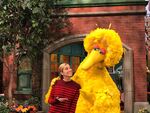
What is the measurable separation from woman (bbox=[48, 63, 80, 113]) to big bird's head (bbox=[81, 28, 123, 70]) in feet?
1.20

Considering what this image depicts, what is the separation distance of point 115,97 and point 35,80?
859cm

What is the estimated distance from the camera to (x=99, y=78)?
6723 mm

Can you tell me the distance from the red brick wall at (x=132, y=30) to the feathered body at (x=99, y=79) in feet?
23.3

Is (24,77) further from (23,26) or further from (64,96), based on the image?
(64,96)

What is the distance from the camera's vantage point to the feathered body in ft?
21.2

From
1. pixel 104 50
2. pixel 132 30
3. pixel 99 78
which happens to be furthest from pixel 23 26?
pixel 99 78

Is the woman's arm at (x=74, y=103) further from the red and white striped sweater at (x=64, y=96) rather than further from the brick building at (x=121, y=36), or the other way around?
the brick building at (x=121, y=36)

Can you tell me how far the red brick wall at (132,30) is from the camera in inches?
542

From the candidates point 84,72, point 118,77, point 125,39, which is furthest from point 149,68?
point 84,72

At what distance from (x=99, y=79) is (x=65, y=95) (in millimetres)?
660

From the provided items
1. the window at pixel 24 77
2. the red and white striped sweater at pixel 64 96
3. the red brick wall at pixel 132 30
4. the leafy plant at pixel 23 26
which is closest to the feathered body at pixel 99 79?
the red and white striped sweater at pixel 64 96

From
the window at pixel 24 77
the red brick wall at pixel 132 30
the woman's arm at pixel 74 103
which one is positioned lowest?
the woman's arm at pixel 74 103

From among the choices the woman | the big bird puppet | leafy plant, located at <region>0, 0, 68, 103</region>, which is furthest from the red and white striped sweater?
leafy plant, located at <region>0, 0, 68, 103</region>

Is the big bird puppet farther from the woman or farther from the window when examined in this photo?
the window
